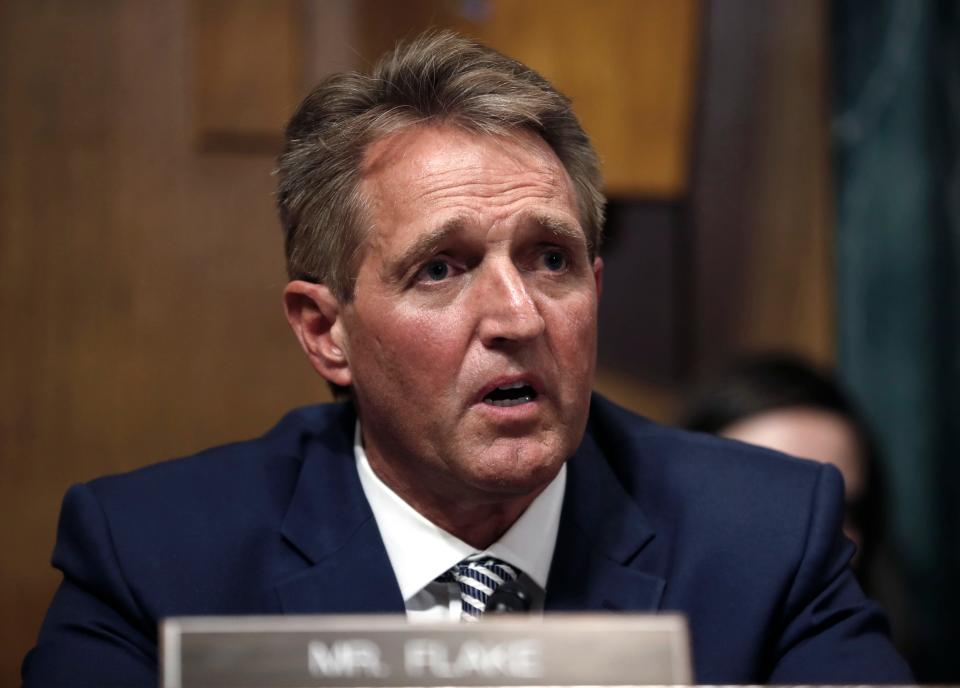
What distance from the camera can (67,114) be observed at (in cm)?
298

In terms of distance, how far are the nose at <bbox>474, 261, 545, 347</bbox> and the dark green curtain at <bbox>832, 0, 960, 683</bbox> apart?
6.46 ft

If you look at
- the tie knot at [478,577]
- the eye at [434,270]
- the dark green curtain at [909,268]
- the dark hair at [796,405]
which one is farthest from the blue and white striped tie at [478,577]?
the dark green curtain at [909,268]

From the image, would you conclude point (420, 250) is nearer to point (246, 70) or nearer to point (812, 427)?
point (812, 427)

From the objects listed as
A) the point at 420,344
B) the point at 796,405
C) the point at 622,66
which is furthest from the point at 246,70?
the point at 420,344

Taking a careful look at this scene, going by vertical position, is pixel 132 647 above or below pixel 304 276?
below

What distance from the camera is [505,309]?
1.56 meters

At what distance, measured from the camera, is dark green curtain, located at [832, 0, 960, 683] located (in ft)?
10.8

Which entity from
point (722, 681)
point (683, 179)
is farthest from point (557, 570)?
point (683, 179)

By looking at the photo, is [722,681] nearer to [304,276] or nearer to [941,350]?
[304,276]

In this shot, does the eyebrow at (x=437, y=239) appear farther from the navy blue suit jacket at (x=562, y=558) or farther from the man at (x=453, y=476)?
the navy blue suit jacket at (x=562, y=558)

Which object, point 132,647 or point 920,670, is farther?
point 920,670

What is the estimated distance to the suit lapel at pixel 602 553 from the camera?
67.2 inches

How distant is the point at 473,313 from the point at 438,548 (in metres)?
0.37

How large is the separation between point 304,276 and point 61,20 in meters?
1.51
